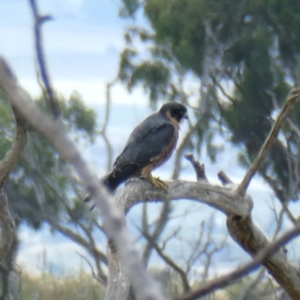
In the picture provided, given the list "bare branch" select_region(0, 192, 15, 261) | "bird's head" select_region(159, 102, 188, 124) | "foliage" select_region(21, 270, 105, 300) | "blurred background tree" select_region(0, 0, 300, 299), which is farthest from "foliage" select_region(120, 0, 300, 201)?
"bare branch" select_region(0, 192, 15, 261)

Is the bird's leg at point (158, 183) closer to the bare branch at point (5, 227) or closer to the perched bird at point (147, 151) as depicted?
the perched bird at point (147, 151)

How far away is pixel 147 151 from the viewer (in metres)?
3.70

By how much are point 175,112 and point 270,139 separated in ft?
4.92

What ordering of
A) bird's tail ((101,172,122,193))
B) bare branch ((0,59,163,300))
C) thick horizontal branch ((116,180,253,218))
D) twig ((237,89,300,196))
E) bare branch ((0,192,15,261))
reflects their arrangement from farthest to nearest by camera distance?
bird's tail ((101,172,122,193)) < thick horizontal branch ((116,180,253,218)) < bare branch ((0,192,15,261)) < twig ((237,89,300,196)) < bare branch ((0,59,163,300))

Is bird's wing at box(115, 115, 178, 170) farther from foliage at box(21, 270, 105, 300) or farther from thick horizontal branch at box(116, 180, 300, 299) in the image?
foliage at box(21, 270, 105, 300)

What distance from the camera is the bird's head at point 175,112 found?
434cm

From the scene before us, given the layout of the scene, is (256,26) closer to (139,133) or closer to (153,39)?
(153,39)

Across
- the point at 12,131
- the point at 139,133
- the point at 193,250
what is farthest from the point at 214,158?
the point at 139,133

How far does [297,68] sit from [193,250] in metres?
2.99

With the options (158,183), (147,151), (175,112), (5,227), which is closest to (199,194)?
(158,183)

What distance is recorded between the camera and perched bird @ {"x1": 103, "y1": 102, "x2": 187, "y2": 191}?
3.40 meters

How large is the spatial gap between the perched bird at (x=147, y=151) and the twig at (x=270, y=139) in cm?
39

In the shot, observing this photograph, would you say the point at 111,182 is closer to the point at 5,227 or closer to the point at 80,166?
the point at 5,227

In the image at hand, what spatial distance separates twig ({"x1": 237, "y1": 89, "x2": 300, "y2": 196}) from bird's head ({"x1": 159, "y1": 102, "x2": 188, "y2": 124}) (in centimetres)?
110
